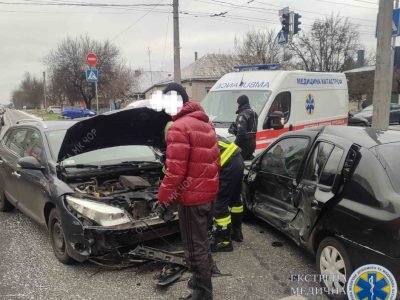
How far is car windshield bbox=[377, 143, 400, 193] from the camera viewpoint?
310 centimetres

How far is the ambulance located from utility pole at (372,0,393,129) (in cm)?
190

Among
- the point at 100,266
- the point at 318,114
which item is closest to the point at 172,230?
the point at 100,266

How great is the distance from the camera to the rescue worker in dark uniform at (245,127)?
7594 millimetres

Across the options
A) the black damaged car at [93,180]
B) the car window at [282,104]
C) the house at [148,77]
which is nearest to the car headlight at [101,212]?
the black damaged car at [93,180]

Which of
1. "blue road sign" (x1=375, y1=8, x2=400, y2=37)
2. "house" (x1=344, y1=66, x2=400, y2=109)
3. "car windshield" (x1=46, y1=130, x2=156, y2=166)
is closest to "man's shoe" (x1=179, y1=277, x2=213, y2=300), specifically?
"car windshield" (x1=46, y1=130, x2=156, y2=166)

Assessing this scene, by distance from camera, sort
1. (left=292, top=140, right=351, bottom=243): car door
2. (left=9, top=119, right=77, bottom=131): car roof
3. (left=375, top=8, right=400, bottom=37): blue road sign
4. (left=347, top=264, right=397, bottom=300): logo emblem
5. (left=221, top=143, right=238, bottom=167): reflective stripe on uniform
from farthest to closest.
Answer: (left=375, top=8, right=400, bottom=37): blue road sign → (left=9, top=119, right=77, bottom=131): car roof → (left=221, top=143, right=238, bottom=167): reflective stripe on uniform → (left=292, top=140, right=351, bottom=243): car door → (left=347, top=264, right=397, bottom=300): logo emblem

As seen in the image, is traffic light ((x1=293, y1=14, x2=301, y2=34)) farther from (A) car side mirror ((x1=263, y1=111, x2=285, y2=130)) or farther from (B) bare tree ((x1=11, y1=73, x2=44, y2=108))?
(B) bare tree ((x1=11, y1=73, x2=44, y2=108))

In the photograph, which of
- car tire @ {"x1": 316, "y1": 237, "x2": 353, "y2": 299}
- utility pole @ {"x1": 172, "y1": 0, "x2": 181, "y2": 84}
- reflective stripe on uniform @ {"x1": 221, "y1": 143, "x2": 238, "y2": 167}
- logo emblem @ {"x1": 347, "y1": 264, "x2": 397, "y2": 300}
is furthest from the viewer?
utility pole @ {"x1": 172, "y1": 0, "x2": 181, "y2": 84}

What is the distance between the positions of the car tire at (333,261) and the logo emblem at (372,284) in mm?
Result: 86

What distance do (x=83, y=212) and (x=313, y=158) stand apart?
2.35 meters

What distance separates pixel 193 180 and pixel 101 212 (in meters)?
1.15

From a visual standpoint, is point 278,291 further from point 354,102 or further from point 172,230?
point 354,102

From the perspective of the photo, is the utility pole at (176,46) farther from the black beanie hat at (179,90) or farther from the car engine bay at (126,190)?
the black beanie hat at (179,90)

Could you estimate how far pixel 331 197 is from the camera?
3.46 metres
